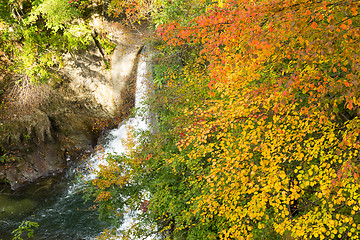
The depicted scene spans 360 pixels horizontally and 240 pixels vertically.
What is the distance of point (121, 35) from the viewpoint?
45.4 ft

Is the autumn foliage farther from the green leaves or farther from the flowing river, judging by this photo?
the green leaves

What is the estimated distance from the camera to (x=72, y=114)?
531 inches

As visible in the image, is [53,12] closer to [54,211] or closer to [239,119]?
[54,211]

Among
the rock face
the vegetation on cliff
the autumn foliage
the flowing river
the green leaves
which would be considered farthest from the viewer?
the rock face

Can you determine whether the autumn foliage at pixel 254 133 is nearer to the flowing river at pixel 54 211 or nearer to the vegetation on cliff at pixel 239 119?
the vegetation on cliff at pixel 239 119

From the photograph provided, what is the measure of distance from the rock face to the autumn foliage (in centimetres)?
518

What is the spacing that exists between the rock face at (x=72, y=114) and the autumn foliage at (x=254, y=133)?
5180mm

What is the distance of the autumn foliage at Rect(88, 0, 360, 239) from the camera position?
11.1 feet

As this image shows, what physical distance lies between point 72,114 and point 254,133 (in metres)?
11.5

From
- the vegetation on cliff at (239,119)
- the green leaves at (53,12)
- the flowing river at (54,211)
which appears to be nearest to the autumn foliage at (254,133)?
the vegetation on cliff at (239,119)

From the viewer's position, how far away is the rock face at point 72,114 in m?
11.6

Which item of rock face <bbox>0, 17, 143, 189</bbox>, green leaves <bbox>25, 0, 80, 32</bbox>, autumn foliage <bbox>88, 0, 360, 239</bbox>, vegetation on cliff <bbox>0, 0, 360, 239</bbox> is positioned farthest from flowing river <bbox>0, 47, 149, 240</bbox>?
green leaves <bbox>25, 0, 80, 32</bbox>

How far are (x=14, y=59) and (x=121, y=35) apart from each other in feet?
17.0

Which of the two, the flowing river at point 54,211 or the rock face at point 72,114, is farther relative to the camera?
the rock face at point 72,114
